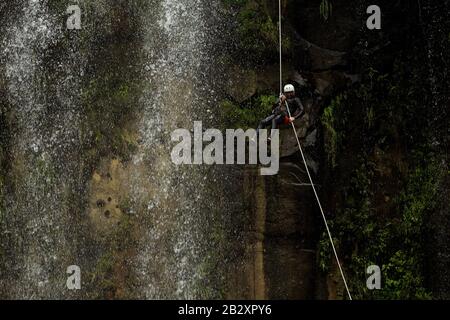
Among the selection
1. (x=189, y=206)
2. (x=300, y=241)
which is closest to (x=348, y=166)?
(x=300, y=241)

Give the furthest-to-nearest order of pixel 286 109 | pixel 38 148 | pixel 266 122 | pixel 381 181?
1. pixel 38 148
2. pixel 381 181
3. pixel 266 122
4. pixel 286 109

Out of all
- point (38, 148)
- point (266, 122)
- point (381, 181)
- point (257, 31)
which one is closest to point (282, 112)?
point (266, 122)

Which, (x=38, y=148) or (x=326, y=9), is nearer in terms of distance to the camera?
(x=326, y=9)

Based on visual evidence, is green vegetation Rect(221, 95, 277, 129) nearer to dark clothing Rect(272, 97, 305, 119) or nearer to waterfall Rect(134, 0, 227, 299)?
waterfall Rect(134, 0, 227, 299)

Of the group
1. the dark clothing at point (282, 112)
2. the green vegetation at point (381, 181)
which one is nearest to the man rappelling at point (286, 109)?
the dark clothing at point (282, 112)

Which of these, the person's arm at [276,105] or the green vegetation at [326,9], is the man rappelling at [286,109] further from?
the green vegetation at [326,9]

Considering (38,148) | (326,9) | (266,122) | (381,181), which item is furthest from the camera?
(38,148)

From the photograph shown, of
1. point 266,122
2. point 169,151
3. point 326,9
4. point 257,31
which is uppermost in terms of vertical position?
point 326,9

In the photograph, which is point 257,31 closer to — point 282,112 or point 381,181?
point 282,112
